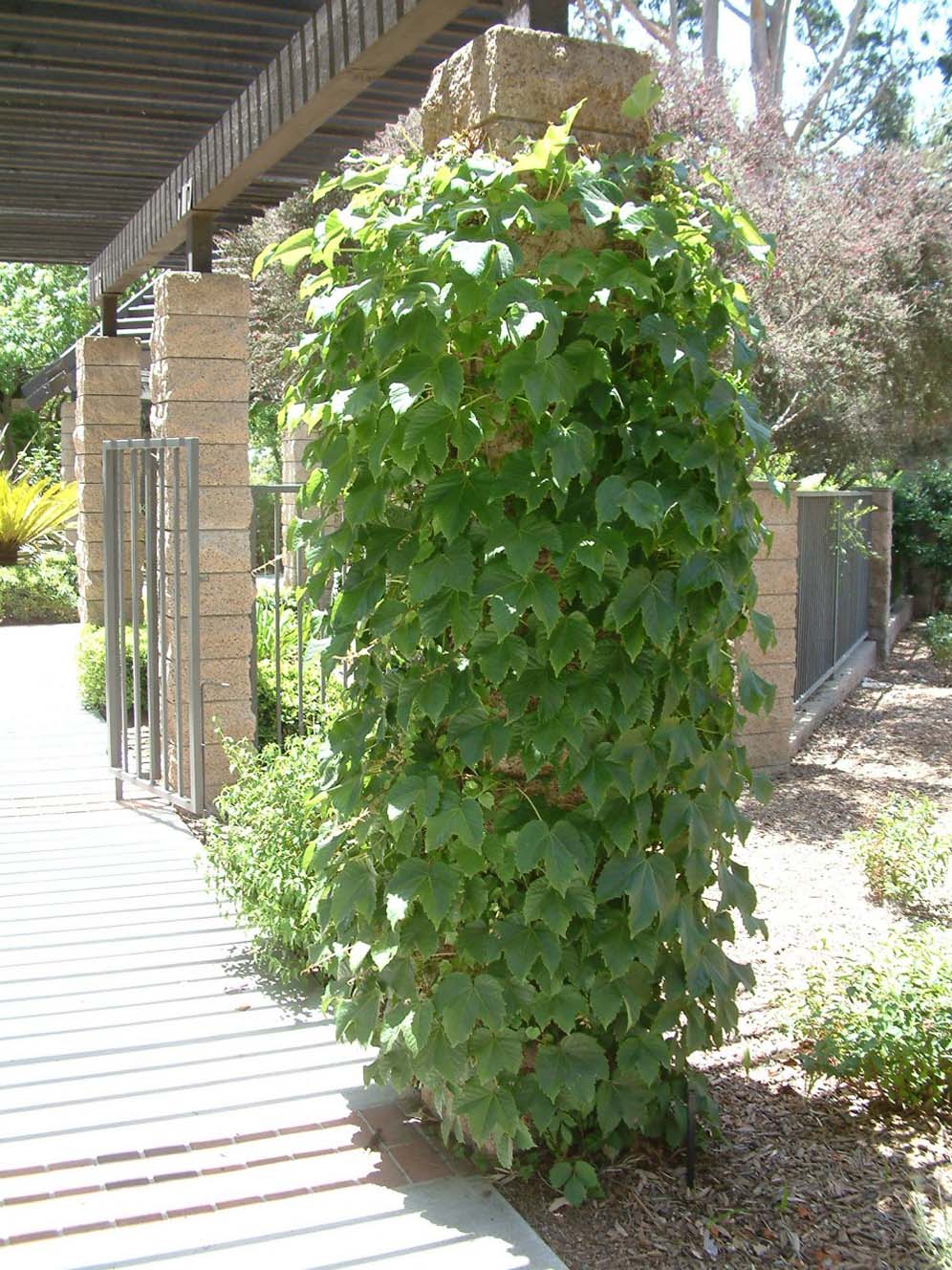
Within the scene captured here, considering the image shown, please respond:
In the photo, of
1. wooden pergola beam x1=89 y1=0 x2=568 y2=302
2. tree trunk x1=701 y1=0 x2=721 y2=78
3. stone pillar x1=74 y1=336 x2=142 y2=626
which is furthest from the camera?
tree trunk x1=701 y1=0 x2=721 y2=78

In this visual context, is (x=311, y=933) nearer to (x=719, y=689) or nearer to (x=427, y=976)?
(x=427, y=976)

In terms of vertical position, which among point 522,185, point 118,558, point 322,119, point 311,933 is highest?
point 322,119

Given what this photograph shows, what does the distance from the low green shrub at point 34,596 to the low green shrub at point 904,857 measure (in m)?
9.76

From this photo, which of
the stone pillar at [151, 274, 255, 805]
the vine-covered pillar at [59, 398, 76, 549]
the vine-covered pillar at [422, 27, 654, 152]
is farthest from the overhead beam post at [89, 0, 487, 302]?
the vine-covered pillar at [59, 398, 76, 549]

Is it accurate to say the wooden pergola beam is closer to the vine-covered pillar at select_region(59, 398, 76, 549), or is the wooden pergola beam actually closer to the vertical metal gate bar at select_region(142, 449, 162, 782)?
the vertical metal gate bar at select_region(142, 449, 162, 782)

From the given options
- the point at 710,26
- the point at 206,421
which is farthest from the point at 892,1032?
the point at 710,26

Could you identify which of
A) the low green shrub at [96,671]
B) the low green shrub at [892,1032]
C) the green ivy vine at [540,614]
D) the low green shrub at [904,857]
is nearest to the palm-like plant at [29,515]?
the low green shrub at [96,671]

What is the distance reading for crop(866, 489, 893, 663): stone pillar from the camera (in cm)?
1202

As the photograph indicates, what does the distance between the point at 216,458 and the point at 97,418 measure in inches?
158

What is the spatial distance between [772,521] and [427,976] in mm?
5167

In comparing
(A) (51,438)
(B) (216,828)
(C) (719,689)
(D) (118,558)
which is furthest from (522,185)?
(A) (51,438)

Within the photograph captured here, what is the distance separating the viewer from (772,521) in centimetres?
747

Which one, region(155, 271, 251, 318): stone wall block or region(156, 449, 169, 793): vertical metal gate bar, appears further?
region(155, 271, 251, 318): stone wall block

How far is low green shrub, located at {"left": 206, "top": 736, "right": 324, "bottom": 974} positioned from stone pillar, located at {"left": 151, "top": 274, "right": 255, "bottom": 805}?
166cm
